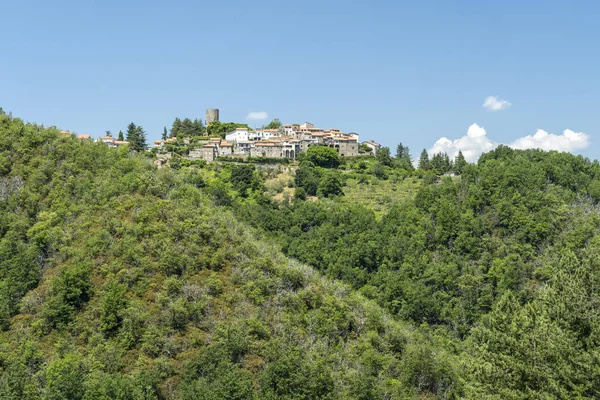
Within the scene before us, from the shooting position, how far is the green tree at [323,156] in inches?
3428

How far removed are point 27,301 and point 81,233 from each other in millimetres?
6629

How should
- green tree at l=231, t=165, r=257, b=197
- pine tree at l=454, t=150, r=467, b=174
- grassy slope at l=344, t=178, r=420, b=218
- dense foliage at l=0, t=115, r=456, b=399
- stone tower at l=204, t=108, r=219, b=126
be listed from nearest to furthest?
1. dense foliage at l=0, t=115, r=456, b=399
2. grassy slope at l=344, t=178, r=420, b=218
3. green tree at l=231, t=165, r=257, b=197
4. pine tree at l=454, t=150, r=467, b=174
5. stone tower at l=204, t=108, r=219, b=126

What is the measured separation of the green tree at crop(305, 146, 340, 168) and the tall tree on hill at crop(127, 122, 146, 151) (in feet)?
91.6

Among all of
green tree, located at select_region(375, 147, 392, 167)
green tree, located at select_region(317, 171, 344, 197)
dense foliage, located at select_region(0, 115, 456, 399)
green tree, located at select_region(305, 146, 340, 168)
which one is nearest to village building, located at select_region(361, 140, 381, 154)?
green tree, located at select_region(375, 147, 392, 167)

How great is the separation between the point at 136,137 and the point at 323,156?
31.9 m

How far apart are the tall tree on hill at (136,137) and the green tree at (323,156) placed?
1099 inches

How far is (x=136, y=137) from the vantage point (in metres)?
92.5

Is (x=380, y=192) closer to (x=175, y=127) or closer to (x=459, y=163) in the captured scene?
(x=459, y=163)

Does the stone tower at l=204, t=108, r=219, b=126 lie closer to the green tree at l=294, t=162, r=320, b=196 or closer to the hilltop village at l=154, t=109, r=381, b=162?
the hilltop village at l=154, t=109, r=381, b=162

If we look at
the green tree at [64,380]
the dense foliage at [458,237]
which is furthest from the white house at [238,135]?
the green tree at [64,380]

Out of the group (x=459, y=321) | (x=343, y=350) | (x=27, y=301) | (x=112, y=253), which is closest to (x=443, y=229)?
(x=459, y=321)

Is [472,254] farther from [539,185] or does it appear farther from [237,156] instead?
[237,156]

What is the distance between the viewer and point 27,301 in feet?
127

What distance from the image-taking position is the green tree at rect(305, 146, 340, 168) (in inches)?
3428
